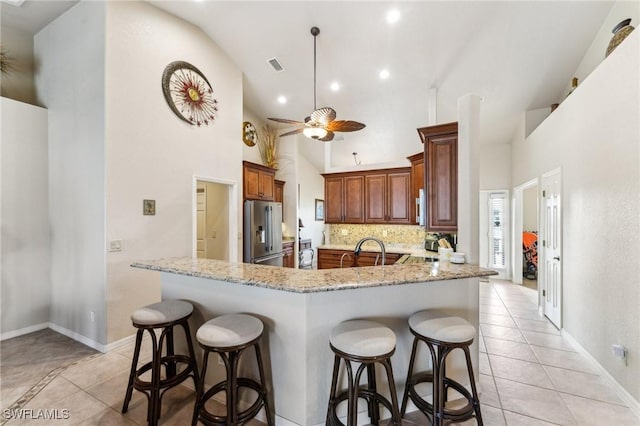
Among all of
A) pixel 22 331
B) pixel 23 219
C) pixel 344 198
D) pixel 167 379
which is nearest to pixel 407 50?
pixel 344 198

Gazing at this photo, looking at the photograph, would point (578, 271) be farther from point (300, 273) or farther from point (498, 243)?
point (498, 243)

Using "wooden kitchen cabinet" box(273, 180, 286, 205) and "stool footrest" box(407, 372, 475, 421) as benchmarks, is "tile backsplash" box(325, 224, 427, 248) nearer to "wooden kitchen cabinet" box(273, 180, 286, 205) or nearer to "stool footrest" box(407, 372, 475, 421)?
"wooden kitchen cabinet" box(273, 180, 286, 205)

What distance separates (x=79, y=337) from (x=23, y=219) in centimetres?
164

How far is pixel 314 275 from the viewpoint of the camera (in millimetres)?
1772

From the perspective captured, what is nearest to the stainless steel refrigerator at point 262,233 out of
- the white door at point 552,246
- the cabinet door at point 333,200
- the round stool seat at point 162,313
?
the cabinet door at point 333,200

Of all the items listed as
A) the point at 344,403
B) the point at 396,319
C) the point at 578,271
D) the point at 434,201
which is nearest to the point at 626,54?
the point at 434,201

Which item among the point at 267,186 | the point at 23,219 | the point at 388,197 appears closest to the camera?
the point at 23,219

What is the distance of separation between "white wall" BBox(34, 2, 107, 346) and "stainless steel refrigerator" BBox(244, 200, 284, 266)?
2.06m

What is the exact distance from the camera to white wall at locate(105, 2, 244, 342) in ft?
9.55

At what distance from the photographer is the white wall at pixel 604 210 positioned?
2.09 m

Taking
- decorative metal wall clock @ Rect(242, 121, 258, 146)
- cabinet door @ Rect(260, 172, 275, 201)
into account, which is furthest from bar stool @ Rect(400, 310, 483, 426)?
decorative metal wall clock @ Rect(242, 121, 258, 146)

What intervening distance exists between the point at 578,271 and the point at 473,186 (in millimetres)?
1984

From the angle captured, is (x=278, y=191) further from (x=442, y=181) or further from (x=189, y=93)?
(x=442, y=181)

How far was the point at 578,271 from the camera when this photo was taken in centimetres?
295
